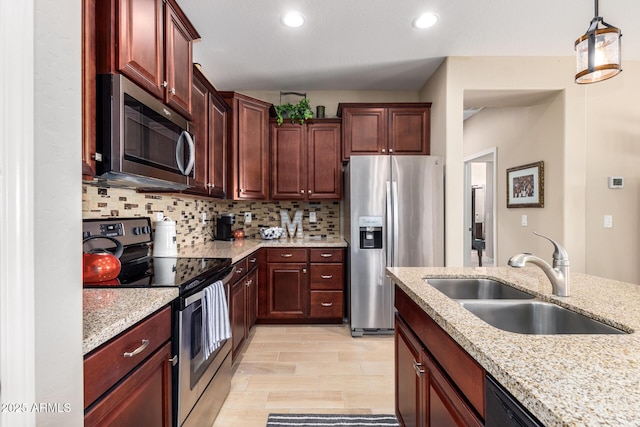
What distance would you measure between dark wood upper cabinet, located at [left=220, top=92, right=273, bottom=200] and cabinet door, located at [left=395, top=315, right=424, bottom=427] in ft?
7.14

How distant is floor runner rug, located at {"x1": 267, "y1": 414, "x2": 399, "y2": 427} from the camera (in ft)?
5.80

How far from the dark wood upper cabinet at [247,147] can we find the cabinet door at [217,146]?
4.6 inches

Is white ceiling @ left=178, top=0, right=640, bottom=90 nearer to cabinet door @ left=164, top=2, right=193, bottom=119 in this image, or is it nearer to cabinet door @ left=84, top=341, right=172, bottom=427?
cabinet door @ left=164, top=2, right=193, bottom=119

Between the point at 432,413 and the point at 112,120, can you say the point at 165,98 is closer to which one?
the point at 112,120

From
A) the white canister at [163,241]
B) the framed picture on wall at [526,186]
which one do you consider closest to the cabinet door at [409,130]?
the framed picture on wall at [526,186]

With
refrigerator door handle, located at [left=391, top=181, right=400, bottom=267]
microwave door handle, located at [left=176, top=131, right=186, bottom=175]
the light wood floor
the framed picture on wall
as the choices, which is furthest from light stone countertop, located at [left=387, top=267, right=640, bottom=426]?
the framed picture on wall

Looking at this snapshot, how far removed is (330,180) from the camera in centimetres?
354

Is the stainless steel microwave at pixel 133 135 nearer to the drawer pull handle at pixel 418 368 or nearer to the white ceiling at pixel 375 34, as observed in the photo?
the white ceiling at pixel 375 34

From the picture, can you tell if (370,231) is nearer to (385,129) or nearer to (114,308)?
(385,129)

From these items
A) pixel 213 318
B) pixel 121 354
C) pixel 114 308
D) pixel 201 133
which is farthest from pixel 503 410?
pixel 201 133

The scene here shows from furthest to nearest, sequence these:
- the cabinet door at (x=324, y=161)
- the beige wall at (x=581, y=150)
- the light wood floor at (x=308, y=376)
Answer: the cabinet door at (x=324, y=161) < the beige wall at (x=581, y=150) < the light wood floor at (x=308, y=376)

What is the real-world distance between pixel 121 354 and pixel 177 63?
1609mm

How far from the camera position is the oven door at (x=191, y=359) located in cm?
131

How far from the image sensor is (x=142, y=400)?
1.07m
